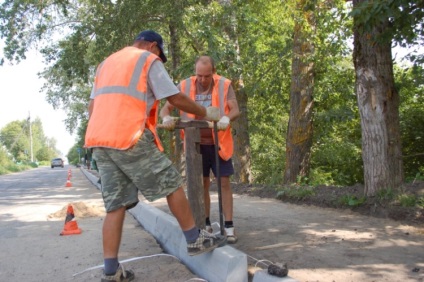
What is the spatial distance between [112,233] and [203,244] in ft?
2.34

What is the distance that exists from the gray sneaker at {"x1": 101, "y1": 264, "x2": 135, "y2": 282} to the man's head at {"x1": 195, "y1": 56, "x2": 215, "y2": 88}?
6.75ft

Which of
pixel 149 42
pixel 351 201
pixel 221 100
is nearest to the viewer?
pixel 149 42

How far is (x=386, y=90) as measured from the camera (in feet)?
20.4

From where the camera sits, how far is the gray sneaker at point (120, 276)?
3.26m

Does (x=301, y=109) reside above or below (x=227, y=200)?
above

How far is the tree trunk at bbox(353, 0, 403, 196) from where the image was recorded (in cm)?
616

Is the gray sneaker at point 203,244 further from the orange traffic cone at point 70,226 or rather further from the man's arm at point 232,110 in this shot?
the orange traffic cone at point 70,226

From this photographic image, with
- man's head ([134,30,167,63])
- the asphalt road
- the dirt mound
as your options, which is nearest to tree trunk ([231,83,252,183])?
the dirt mound

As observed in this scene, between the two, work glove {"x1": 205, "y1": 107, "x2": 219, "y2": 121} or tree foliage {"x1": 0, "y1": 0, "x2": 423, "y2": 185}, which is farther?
tree foliage {"x1": 0, "y1": 0, "x2": 423, "y2": 185}

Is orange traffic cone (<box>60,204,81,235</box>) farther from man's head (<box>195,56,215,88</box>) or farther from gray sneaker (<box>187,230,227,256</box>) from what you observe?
gray sneaker (<box>187,230,227,256</box>)

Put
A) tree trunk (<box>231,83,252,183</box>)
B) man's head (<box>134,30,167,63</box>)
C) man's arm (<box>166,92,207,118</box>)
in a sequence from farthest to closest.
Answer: tree trunk (<box>231,83,252,183</box>) < man's head (<box>134,30,167,63</box>) < man's arm (<box>166,92,207,118</box>)

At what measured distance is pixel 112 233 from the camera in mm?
3258

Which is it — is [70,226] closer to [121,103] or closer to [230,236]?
[230,236]

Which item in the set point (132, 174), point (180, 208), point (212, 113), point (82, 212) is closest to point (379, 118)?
point (212, 113)
